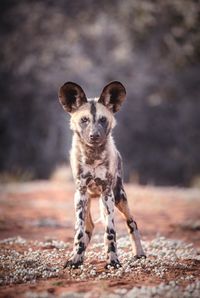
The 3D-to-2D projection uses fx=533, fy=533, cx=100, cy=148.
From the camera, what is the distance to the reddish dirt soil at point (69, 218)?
501 centimetres

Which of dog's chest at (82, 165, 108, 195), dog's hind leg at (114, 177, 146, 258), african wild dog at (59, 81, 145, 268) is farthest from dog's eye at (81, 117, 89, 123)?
dog's hind leg at (114, 177, 146, 258)

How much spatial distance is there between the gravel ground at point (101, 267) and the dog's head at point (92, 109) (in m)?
1.43

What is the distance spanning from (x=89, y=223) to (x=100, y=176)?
81cm

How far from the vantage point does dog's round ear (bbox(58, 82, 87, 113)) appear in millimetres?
6133

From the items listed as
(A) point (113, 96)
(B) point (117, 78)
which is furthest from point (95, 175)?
(B) point (117, 78)

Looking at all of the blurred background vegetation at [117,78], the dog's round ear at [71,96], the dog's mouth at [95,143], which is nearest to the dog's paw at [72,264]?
the dog's mouth at [95,143]

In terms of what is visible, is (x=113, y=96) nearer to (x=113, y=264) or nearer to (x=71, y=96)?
(x=71, y=96)

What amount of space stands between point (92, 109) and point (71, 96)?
1.16ft

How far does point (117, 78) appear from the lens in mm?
21359

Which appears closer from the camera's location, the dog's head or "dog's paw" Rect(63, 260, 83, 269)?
"dog's paw" Rect(63, 260, 83, 269)

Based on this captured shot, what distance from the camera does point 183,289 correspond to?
15.6ft

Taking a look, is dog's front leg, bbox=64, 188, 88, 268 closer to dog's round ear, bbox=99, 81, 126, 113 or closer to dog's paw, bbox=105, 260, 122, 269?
dog's paw, bbox=105, 260, 122, 269

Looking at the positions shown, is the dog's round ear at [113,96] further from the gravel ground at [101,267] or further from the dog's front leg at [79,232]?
the gravel ground at [101,267]

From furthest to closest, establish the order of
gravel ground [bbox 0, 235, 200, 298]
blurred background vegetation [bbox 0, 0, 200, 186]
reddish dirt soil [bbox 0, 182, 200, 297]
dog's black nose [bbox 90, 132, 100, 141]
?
blurred background vegetation [bbox 0, 0, 200, 186] < dog's black nose [bbox 90, 132, 100, 141] < reddish dirt soil [bbox 0, 182, 200, 297] < gravel ground [bbox 0, 235, 200, 298]
